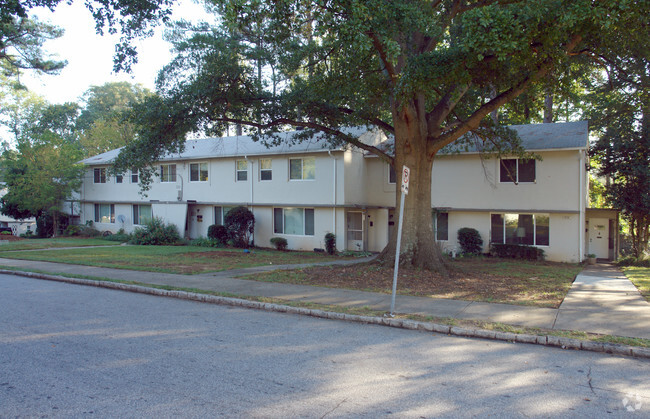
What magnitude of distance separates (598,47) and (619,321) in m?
7.36

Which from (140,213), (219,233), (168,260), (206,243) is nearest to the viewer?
(168,260)

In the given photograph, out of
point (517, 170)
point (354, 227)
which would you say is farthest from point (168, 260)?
point (517, 170)

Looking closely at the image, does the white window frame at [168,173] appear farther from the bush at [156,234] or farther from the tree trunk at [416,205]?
the tree trunk at [416,205]

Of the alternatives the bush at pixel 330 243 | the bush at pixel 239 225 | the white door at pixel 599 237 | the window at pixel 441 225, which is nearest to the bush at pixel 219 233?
the bush at pixel 239 225

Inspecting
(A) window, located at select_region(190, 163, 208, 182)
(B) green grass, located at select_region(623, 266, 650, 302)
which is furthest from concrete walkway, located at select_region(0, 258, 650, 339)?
(A) window, located at select_region(190, 163, 208, 182)

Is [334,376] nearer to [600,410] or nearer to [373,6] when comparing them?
[600,410]

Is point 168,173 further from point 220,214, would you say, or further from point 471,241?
point 471,241

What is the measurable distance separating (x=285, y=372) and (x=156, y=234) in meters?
22.7

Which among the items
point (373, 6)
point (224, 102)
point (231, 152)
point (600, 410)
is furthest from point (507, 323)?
point (231, 152)

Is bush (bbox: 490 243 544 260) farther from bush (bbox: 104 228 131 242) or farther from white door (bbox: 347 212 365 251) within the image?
bush (bbox: 104 228 131 242)

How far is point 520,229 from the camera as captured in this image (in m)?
20.7

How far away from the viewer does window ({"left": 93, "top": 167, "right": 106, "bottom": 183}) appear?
32469 mm

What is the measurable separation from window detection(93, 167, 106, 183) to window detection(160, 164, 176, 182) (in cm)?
619

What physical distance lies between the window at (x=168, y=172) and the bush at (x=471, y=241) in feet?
58.5
